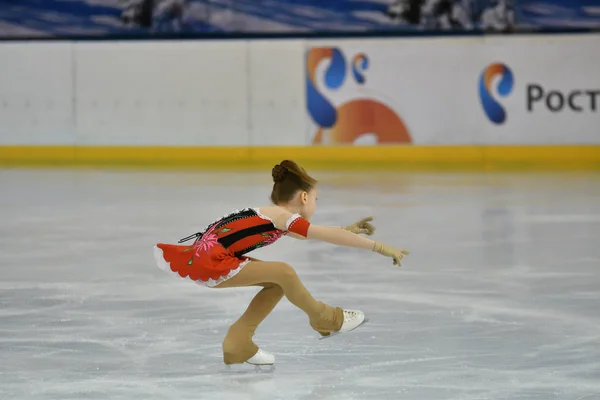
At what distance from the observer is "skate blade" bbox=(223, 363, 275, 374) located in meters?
4.40

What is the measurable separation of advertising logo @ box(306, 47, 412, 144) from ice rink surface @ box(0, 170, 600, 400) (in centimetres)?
380

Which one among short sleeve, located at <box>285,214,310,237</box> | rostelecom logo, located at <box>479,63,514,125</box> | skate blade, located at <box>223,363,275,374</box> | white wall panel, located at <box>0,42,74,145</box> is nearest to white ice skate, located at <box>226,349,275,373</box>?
skate blade, located at <box>223,363,275,374</box>

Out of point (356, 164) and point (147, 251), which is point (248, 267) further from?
point (356, 164)

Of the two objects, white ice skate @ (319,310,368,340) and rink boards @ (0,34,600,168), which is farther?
rink boards @ (0,34,600,168)

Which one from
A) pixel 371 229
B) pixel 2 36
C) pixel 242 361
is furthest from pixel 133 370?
pixel 2 36

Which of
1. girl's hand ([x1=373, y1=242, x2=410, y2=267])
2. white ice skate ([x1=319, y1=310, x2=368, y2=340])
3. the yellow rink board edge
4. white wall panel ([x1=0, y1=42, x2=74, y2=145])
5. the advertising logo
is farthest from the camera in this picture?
white wall panel ([x1=0, y1=42, x2=74, y2=145])

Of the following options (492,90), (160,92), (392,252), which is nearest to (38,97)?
(160,92)

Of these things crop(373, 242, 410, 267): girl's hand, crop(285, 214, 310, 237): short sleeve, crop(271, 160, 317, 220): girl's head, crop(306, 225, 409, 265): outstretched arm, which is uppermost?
crop(271, 160, 317, 220): girl's head

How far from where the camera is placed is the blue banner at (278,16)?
15.0 meters

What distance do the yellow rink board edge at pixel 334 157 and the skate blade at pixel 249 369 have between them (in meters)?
9.50

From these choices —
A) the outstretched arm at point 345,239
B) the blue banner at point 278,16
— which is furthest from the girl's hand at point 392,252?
the blue banner at point 278,16

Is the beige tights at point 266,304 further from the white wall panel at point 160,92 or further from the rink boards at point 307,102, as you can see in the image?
the white wall panel at point 160,92

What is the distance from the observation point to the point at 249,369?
4453 millimetres

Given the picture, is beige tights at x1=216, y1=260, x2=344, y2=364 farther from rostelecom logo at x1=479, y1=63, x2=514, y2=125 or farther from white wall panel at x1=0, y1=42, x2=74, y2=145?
white wall panel at x1=0, y1=42, x2=74, y2=145
